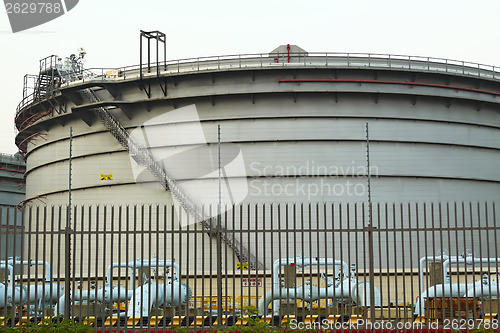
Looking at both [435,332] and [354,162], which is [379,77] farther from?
[435,332]

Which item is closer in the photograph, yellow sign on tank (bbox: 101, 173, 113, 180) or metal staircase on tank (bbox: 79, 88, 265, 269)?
metal staircase on tank (bbox: 79, 88, 265, 269)

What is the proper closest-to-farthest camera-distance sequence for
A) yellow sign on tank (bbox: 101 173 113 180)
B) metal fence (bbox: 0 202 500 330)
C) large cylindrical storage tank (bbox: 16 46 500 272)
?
metal fence (bbox: 0 202 500 330) → large cylindrical storage tank (bbox: 16 46 500 272) → yellow sign on tank (bbox: 101 173 113 180)

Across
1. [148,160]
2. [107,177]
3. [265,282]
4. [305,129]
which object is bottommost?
[265,282]

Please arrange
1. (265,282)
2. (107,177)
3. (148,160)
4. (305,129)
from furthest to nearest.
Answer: (107,177), (148,160), (305,129), (265,282)

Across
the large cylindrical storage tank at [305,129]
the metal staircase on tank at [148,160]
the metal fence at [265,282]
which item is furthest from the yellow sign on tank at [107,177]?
the metal fence at [265,282]

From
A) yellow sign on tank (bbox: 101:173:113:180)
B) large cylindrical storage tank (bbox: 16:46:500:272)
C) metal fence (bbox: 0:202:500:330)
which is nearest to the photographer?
metal fence (bbox: 0:202:500:330)

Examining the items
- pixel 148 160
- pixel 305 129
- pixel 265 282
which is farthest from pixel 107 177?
pixel 265 282

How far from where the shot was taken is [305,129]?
21.6m

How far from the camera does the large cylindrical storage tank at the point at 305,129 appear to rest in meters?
21.2

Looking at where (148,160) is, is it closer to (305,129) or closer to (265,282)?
(305,129)

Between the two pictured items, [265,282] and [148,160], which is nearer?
[265,282]

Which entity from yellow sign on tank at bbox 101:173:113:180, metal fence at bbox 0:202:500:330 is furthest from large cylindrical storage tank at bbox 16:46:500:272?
metal fence at bbox 0:202:500:330

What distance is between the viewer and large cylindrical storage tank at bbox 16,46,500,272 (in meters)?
21.2

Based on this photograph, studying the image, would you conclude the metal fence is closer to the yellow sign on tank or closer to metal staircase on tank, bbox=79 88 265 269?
metal staircase on tank, bbox=79 88 265 269
